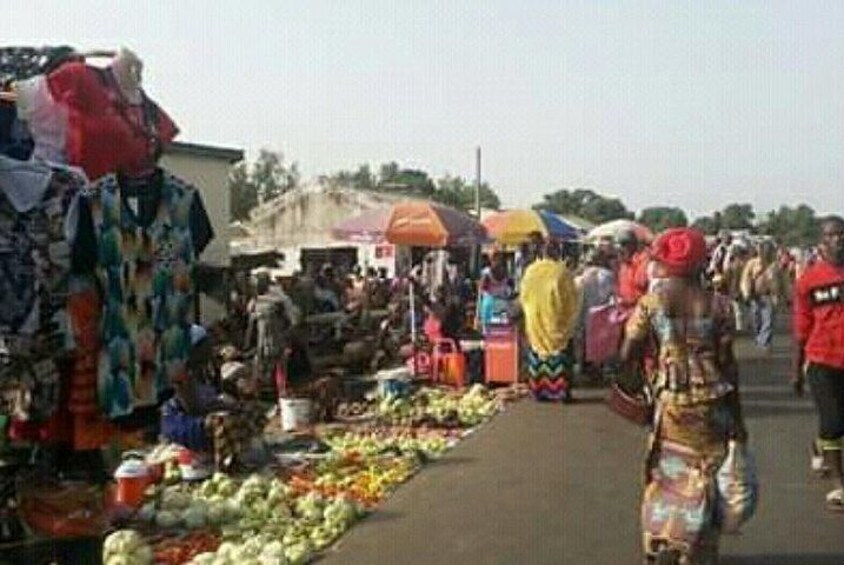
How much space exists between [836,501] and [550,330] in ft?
22.2

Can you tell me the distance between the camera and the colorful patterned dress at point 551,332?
53.0 ft

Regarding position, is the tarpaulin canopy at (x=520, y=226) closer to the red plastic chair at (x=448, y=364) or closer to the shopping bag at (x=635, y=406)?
the red plastic chair at (x=448, y=364)

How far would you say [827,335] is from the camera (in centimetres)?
931

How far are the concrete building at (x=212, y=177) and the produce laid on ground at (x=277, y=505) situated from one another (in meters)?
10.4

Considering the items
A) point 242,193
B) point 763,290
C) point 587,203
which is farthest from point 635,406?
point 587,203

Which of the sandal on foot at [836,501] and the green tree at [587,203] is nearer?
the sandal on foot at [836,501]

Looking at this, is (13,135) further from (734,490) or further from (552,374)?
(552,374)

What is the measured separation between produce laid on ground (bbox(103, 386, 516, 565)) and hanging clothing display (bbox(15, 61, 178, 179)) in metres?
2.87

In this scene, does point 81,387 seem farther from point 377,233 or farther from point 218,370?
point 377,233

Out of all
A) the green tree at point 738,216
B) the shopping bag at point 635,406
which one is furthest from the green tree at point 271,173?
the shopping bag at point 635,406

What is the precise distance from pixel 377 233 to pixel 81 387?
13.9m

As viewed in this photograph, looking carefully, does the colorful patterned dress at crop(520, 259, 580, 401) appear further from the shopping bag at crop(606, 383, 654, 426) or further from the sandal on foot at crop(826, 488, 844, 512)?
the shopping bag at crop(606, 383, 654, 426)

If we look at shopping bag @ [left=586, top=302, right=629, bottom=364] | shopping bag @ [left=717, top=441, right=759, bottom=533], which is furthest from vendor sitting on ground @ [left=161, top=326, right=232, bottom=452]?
shopping bag @ [left=586, top=302, right=629, bottom=364]

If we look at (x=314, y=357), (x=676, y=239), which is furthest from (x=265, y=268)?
(x=676, y=239)
